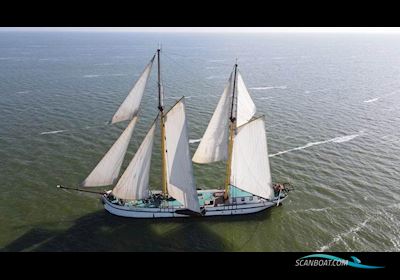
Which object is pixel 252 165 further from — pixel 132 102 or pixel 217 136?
pixel 132 102

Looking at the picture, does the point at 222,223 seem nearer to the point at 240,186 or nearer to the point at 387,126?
the point at 240,186

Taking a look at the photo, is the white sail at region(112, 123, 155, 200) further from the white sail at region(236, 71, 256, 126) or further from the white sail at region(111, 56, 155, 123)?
the white sail at region(236, 71, 256, 126)

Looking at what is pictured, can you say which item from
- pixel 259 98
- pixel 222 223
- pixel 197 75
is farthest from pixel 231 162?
pixel 197 75

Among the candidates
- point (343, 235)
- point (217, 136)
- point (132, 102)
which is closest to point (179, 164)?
point (217, 136)
